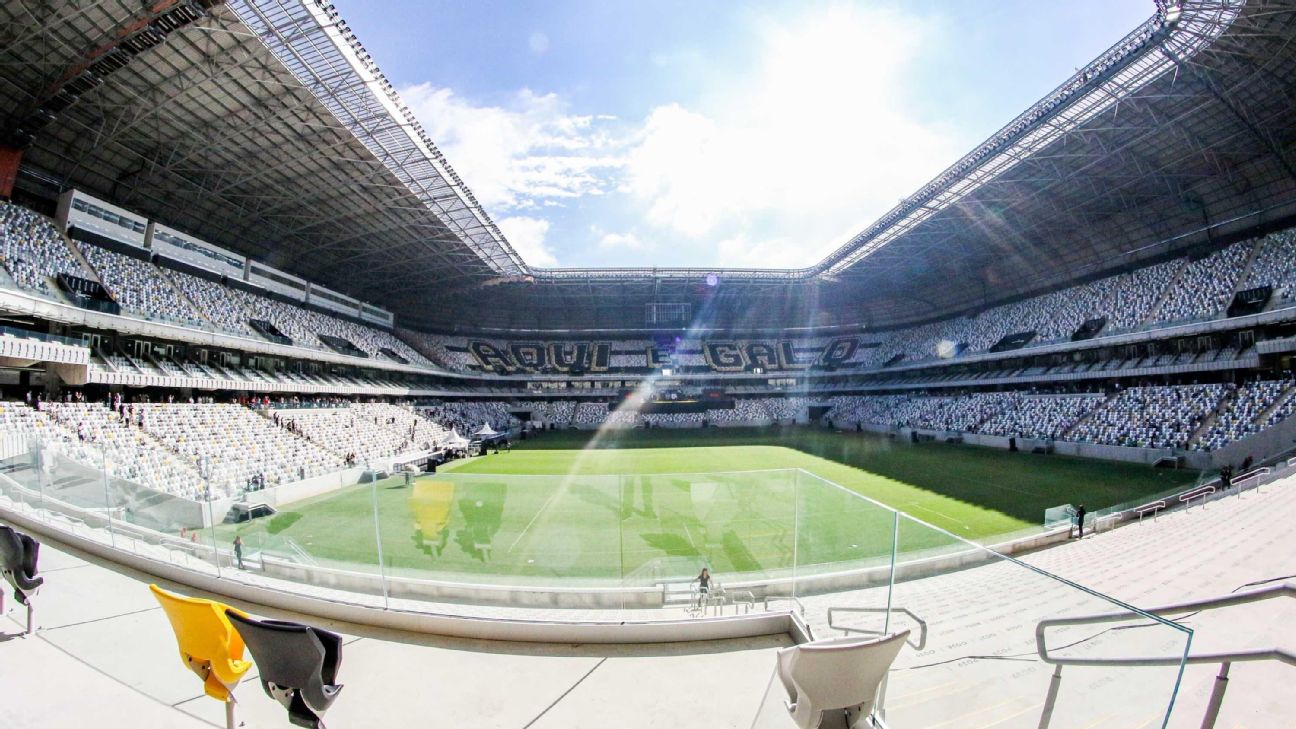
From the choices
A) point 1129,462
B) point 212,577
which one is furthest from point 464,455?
point 1129,462

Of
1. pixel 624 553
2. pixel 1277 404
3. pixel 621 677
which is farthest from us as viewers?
pixel 1277 404

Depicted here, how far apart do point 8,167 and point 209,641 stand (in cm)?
3197

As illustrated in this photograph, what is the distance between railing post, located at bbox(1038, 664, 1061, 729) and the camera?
2297 mm

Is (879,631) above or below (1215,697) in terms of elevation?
below

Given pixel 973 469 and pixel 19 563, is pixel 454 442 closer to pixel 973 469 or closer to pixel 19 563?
pixel 973 469

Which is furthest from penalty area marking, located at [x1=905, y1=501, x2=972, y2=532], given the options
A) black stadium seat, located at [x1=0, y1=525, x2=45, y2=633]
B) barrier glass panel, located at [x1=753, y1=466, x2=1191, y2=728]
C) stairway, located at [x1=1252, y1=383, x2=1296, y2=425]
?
black stadium seat, located at [x1=0, y1=525, x2=45, y2=633]

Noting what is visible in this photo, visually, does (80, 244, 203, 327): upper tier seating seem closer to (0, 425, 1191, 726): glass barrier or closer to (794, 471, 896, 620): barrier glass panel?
(0, 425, 1191, 726): glass barrier

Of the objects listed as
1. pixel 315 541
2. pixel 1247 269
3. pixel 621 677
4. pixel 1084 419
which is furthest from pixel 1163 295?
pixel 315 541

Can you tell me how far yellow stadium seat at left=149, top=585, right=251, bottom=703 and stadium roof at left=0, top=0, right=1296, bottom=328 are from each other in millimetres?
20563

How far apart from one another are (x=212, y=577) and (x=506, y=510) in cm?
251

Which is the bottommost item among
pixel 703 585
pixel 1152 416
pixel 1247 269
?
pixel 703 585

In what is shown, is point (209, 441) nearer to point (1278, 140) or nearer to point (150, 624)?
point (150, 624)

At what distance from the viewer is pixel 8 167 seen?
70.8 feet

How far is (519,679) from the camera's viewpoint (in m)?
3.42
